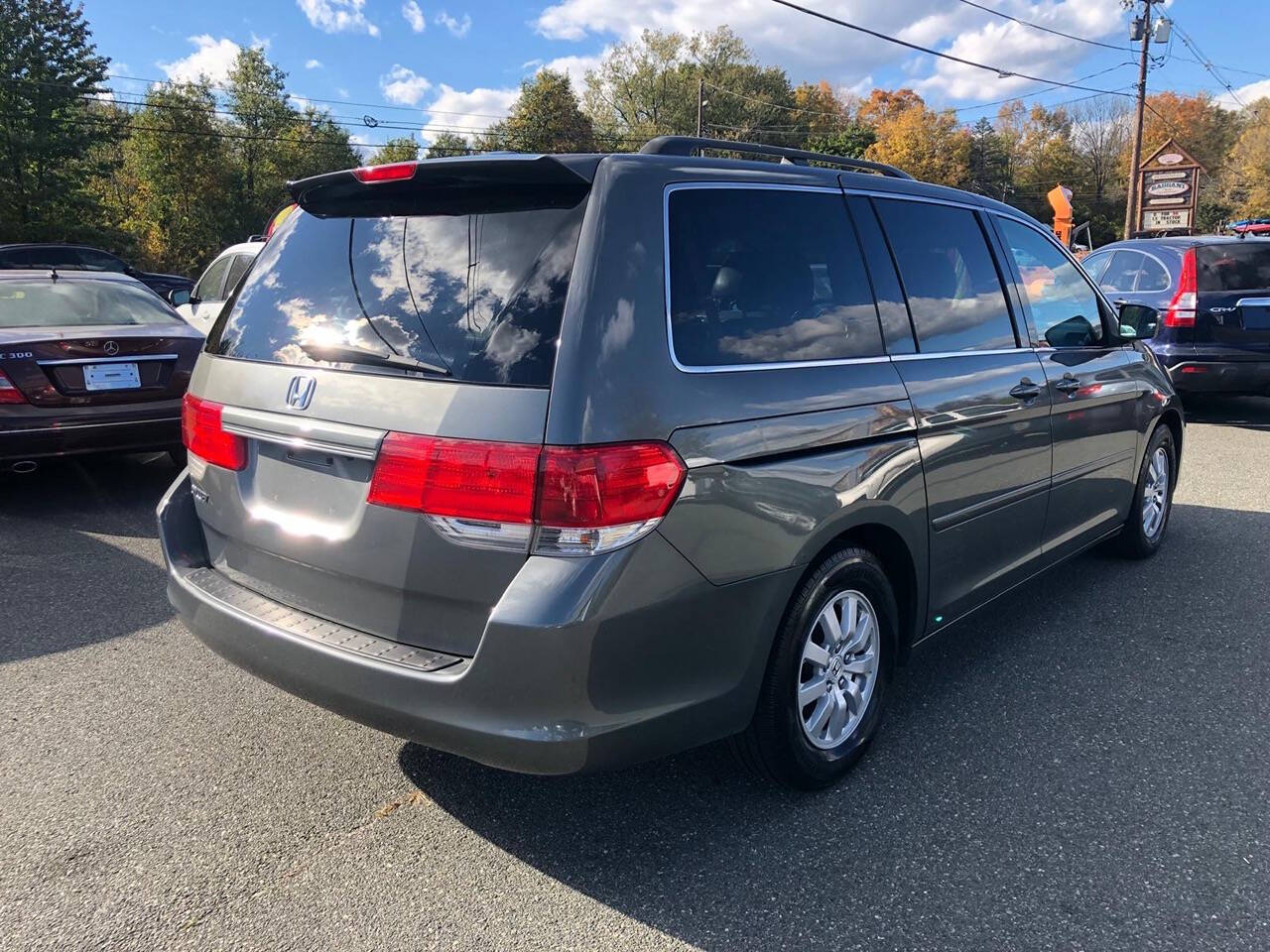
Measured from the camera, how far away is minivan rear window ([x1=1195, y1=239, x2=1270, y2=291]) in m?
8.78

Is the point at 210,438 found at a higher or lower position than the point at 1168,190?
lower

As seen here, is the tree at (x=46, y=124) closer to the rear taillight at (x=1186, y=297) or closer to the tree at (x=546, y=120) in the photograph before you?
the tree at (x=546, y=120)

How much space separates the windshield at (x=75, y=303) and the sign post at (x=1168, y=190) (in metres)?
28.8

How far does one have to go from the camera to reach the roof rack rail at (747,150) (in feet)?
8.96

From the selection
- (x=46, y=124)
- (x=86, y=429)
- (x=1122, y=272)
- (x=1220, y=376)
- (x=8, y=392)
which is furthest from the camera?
(x=46, y=124)

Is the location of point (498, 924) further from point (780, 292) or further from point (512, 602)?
point (780, 292)

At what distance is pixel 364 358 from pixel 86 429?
14.4ft

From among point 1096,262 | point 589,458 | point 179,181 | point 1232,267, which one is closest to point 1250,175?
point 1096,262

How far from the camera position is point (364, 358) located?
242 cm

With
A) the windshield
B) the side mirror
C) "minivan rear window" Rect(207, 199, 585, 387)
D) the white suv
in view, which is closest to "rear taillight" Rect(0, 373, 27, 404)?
the windshield

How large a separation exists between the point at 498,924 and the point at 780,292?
187cm

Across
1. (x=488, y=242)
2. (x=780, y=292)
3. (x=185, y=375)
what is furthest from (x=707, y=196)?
(x=185, y=375)

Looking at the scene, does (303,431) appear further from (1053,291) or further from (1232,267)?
(1232,267)

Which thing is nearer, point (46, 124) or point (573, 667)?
point (573, 667)
